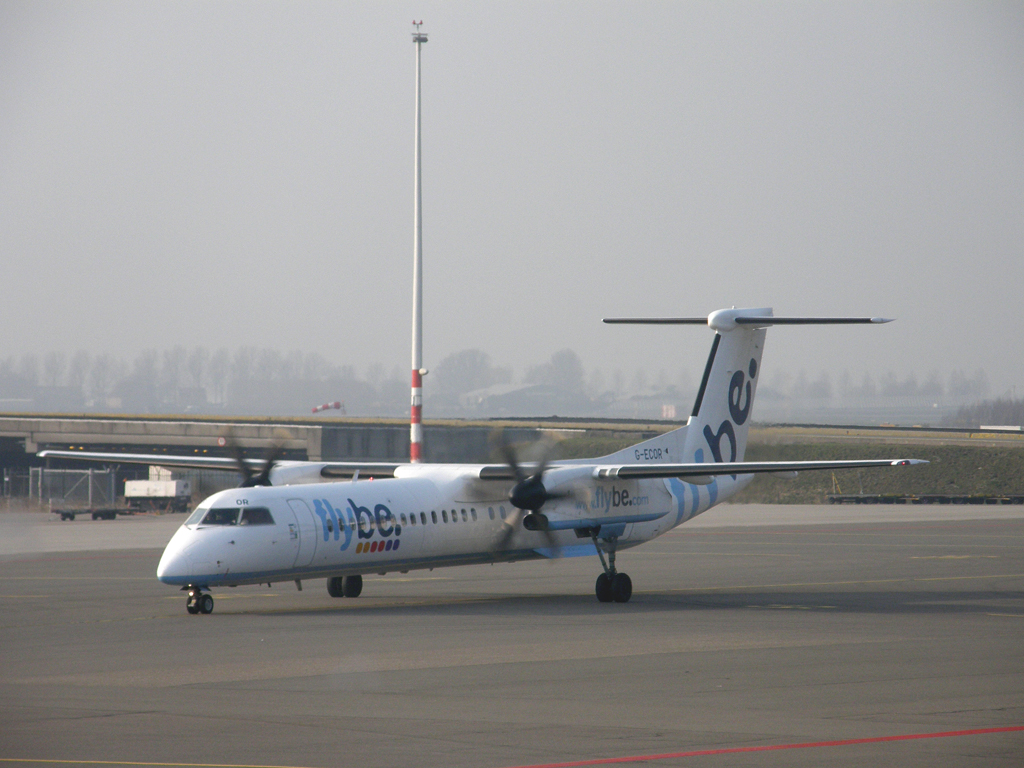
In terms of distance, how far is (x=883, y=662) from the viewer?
14672 mm

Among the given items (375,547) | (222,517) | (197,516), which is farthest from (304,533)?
(197,516)

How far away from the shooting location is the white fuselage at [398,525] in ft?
64.1

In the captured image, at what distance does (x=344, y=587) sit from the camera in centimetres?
2348

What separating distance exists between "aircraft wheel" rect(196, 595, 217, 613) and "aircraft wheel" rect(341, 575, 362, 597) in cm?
393

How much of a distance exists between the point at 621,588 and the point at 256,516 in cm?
731

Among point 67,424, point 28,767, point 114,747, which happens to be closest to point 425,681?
point 114,747

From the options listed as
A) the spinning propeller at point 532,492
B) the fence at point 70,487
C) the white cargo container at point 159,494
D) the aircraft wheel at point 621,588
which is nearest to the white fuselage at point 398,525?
the spinning propeller at point 532,492

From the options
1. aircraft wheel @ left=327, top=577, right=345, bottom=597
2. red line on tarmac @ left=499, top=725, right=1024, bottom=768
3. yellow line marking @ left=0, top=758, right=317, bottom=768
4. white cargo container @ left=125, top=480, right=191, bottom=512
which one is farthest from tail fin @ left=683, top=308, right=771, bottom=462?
white cargo container @ left=125, top=480, right=191, bottom=512

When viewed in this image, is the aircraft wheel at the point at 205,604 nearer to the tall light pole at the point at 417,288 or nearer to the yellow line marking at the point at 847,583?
the yellow line marking at the point at 847,583

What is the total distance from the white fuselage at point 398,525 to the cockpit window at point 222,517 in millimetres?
17

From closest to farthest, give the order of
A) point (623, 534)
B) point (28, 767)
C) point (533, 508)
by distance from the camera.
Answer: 1. point (28, 767)
2. point (533, 508)
3. point (623, 534)

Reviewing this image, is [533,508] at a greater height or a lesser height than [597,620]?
greater

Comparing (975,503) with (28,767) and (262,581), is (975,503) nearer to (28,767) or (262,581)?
(262,581)

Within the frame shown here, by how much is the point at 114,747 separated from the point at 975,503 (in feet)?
181
